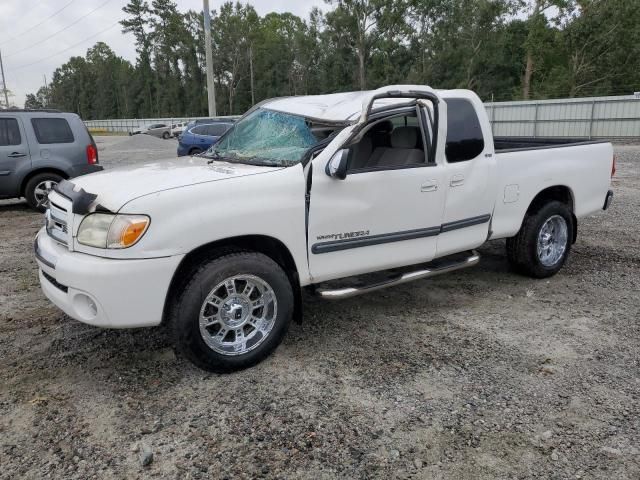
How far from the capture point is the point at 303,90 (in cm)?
7088

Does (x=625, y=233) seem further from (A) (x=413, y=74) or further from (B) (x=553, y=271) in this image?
(A) (x=413, y=74)

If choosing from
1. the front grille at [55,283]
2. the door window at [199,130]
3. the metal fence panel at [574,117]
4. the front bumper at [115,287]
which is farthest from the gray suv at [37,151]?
the metal fence panel at [574,117]

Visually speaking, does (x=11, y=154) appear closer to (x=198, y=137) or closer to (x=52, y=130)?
(x=52, y=130)

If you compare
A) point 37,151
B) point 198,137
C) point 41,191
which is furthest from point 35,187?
point 198,137

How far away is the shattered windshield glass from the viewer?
156 inches

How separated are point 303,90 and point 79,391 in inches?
2780

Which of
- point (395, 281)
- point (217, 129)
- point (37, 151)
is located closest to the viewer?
point (395, 281)

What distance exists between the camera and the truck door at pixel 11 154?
9047mm

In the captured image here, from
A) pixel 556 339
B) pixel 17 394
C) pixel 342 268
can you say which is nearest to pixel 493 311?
pixel 556 339

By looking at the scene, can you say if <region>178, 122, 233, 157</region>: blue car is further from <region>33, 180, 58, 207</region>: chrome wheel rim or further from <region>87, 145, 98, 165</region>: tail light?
<region>33, 180, 58, 207</region>: chrome wheel rim

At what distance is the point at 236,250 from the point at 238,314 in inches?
16.7

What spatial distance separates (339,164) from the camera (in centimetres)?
357

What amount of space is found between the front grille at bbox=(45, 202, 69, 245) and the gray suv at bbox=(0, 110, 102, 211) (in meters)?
6.02

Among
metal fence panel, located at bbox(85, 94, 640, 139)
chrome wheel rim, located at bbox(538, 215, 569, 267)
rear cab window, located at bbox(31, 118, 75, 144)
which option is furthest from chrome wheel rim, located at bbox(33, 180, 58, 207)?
metal fence panel, located at bbox(85, 94, 640, 139)
